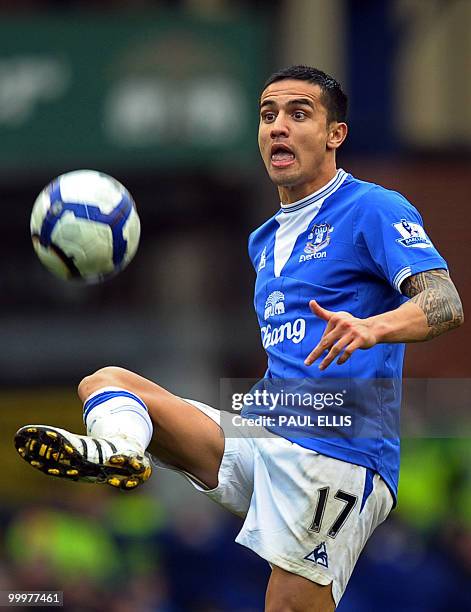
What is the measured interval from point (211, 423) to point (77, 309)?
11.6 metres

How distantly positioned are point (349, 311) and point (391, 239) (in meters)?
A: 0.39

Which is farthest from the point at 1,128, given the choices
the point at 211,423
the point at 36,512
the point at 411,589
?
the point at 211,423

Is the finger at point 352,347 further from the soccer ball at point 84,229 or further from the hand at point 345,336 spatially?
the soccer ball at point 84,229

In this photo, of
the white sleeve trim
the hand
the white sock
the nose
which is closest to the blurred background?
→ the nose

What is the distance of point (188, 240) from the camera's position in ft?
59.3

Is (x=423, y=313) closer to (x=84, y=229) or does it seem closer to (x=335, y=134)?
(x=335, y=134)

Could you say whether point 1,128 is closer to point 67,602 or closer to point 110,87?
point 110,87

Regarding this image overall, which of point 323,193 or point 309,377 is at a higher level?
point 323,193

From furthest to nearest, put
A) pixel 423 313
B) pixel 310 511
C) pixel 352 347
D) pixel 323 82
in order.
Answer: pixel 323 82 < pixel 310 511 < pixel 423 313 < pixel 352 347

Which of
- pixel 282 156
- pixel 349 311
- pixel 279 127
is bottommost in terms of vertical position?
pixel 349 311

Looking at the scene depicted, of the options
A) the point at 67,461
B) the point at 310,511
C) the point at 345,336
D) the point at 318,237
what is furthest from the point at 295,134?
the point at 67,461

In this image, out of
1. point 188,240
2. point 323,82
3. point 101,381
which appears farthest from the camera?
point 188,240

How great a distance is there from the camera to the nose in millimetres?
5957

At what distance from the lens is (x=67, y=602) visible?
10.8m
